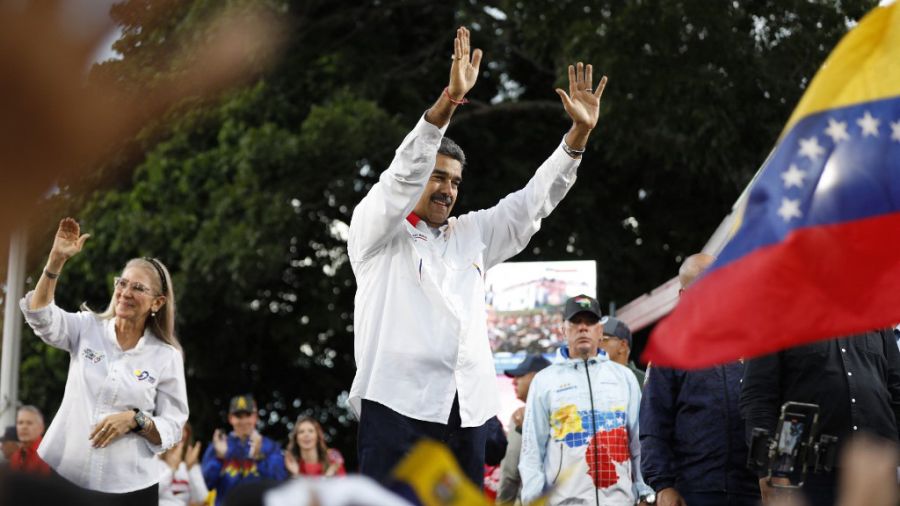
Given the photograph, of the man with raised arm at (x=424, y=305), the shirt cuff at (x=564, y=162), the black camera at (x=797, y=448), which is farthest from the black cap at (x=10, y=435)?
the black camera at (x=797, y=448)

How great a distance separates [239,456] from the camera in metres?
14.1

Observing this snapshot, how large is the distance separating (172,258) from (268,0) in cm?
424

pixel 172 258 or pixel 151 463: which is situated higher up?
pixel 172 258

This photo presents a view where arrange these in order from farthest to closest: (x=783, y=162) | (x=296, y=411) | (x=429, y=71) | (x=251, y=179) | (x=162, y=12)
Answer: (x=296, y=411) → (x=429, y=71) → (x=251, y=179) → (x=783, y=162) → (x=162, y=12)

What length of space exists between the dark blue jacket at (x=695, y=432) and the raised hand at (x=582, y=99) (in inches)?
71.2

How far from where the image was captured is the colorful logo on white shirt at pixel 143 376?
7137 millimetres

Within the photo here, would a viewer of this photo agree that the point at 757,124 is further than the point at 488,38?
No

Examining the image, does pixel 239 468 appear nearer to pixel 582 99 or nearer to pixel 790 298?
pixel 582 99

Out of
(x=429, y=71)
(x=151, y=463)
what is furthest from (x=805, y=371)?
(x=429, y=71)

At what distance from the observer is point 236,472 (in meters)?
13.9

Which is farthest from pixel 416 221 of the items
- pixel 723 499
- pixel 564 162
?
pixel 723 499

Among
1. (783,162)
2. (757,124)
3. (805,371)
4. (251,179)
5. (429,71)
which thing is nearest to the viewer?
(783,162)

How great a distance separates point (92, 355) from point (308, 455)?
25.0ft

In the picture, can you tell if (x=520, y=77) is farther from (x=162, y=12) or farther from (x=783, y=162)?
(x=162, y=12)
